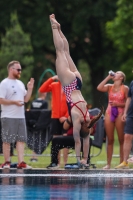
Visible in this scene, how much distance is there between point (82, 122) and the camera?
14.9m

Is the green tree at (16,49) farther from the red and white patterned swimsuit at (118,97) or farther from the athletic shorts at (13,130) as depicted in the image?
the athletic shorts at (13,130)

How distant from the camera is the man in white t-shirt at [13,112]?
15797mm

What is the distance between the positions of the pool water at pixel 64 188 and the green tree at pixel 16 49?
32.1 metres

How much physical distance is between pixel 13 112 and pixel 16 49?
3069 centimetres

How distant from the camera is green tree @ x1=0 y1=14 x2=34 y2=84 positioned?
4572 centimetres

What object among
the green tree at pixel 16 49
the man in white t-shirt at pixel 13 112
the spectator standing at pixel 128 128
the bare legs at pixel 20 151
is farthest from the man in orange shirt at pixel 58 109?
the green tree at pixel 16 49

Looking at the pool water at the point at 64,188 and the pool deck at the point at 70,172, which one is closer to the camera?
the pool water at the point at 64,188

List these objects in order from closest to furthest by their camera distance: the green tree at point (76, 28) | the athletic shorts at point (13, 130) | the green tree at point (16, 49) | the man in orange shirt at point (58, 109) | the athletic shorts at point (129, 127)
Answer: the athletic shorts at point (129, 127)
the athletic shorts at point (13, 130)
the man in orange shirt at point (58, 109)
the green tree at point (16, 49)
the green tree at point (76, 28)

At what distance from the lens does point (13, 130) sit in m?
16.0

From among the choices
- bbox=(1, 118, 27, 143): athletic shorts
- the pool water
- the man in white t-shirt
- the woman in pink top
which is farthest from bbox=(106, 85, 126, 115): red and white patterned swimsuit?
the pool water

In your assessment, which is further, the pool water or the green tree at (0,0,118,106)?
the green tree at (0,0,118,106)

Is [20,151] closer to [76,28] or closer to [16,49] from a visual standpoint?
[16,49]

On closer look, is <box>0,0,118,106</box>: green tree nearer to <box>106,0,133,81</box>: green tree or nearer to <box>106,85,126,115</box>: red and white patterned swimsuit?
<box>106,0,133,81</box>: green tree

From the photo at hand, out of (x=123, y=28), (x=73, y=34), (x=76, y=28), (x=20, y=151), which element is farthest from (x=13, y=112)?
(x=73, y=34)
